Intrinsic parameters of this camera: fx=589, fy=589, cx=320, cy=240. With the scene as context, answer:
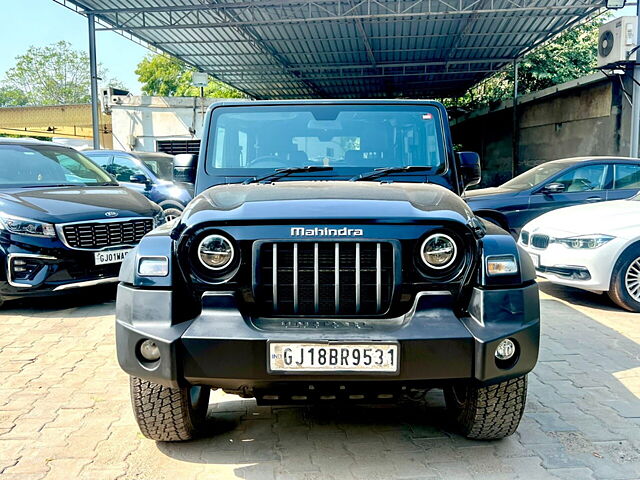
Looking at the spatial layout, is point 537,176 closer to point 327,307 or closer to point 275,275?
point 327,307

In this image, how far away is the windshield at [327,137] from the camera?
3.74 meters

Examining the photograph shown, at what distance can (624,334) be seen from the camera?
5055 millimetres

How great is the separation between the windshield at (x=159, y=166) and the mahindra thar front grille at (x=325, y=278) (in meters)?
8.21

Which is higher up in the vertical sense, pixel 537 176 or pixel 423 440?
pixel 537 176

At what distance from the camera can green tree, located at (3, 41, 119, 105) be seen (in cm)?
5644

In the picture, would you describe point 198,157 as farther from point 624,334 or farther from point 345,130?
point 624,334

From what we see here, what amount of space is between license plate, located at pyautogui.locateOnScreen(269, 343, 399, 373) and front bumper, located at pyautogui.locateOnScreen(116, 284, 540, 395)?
3 centimetres

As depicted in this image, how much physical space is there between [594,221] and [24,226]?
559 cm

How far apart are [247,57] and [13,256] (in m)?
17.4

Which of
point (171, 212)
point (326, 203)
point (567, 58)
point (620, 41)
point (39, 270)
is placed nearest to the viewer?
point (326, 203)

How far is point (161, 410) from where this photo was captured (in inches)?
109

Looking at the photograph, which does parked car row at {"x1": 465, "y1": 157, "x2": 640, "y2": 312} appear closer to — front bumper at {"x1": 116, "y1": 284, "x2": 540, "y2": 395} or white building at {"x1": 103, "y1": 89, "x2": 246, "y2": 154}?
front bumper at {"x1": 116, "y1": 284, "x2": 540, "y2": 395}

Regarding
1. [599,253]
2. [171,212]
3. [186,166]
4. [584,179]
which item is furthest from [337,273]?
[171,212]

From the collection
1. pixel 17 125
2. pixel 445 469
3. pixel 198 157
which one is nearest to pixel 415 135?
pixel 198 157
